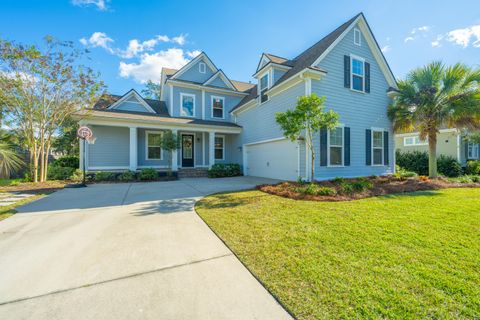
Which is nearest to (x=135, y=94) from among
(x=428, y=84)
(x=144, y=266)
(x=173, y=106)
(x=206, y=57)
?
(x=173, y=106)

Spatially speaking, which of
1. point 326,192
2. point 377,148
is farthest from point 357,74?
point 326,192

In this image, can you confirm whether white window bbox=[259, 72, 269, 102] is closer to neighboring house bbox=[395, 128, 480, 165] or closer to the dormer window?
the dormer window

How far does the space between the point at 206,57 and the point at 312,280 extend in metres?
16.6

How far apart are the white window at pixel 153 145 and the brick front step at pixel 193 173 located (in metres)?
2.21

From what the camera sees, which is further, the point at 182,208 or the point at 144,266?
the point at 182,208

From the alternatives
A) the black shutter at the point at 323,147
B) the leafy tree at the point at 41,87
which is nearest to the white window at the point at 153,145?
the leafy tree at the point at 41,87

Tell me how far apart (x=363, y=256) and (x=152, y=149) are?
1352cm

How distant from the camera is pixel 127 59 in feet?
45.9

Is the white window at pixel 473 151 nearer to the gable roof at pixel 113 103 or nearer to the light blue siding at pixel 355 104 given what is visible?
the light blue siding at pixel 355 104

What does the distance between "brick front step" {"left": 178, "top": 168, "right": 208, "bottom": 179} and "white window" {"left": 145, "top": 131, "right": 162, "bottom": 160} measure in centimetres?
221

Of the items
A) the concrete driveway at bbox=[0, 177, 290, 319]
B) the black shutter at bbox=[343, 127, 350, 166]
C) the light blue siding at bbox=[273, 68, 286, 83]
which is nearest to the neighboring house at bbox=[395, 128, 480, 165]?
the black shutter at bbox=[343, 127, 350, 166]

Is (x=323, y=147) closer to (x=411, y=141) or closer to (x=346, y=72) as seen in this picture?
(x=346, y=72)

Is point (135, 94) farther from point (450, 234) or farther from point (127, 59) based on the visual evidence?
point (450, 234)

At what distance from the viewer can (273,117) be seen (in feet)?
36.6
